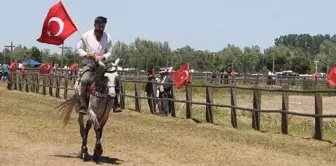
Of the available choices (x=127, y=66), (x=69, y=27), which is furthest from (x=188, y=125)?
(x=127, y=66)

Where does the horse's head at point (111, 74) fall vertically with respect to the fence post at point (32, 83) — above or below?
above

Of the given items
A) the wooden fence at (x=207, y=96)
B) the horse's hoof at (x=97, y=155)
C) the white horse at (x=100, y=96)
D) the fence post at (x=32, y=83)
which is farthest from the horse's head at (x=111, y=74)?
the fence post at (x=32, y=83)

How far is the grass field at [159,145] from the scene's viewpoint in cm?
1042

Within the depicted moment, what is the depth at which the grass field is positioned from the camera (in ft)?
34.2

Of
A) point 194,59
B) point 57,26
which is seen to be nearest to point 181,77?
point 57,26

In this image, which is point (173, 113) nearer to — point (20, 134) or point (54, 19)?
point (20, 134)

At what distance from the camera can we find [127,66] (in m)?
108

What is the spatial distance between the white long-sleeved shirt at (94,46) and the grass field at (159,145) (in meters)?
1.74

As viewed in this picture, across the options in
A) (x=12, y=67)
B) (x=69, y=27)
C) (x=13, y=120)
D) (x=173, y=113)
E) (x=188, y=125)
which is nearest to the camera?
(x=69, y=27)

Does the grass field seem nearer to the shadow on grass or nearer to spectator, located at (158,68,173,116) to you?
the shadow on grass

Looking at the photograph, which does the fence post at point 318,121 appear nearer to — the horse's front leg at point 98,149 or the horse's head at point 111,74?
the horse's head at point 111,74

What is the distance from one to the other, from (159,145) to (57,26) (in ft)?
11.0

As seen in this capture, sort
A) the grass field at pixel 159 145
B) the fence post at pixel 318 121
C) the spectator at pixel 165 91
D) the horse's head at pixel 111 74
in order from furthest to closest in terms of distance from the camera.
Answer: the spectator at pixel 165 91 < the fence post at pixel 318 121 < the grass field at pixel 159 145 < the horse's head at pixel 111 74

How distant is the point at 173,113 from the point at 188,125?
280 cm
